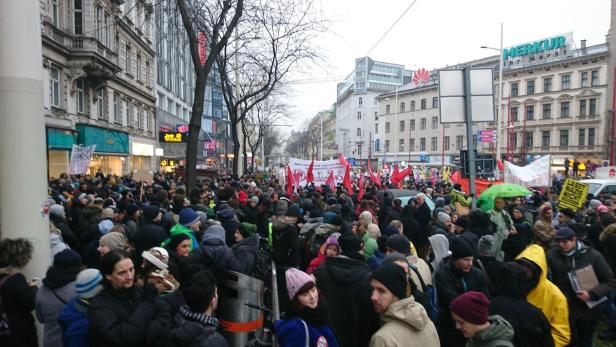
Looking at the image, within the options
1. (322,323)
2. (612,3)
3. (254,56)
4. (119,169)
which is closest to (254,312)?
(322,323)

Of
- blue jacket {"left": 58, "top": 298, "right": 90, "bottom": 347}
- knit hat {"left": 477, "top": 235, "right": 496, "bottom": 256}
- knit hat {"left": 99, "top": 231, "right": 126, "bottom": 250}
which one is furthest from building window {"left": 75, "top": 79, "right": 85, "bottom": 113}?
knit hat {"left": 477, "top": 235, "right": 496, "bottom": 256}

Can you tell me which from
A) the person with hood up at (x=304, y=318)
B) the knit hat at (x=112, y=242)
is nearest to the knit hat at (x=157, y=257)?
the knit hat at (x=112, y=242)

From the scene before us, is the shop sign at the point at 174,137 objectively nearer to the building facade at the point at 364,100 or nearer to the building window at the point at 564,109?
the building window at the point at 564,109

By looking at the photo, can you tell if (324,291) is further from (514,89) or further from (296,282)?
(514,89)

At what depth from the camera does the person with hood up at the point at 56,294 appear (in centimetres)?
340

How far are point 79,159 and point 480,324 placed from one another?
12375 mm

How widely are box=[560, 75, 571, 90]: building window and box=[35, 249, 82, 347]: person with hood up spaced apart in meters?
60.7

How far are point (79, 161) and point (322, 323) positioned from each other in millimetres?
11513

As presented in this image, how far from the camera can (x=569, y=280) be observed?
4.62 meters

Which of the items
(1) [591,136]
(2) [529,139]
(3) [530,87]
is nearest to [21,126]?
(1) [591,136]

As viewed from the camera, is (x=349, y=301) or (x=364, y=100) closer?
(x=349, y=301)

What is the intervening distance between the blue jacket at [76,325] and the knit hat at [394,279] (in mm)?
2081

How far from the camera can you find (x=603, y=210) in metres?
8.45

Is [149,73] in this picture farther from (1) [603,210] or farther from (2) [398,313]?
(2) [398,313]
